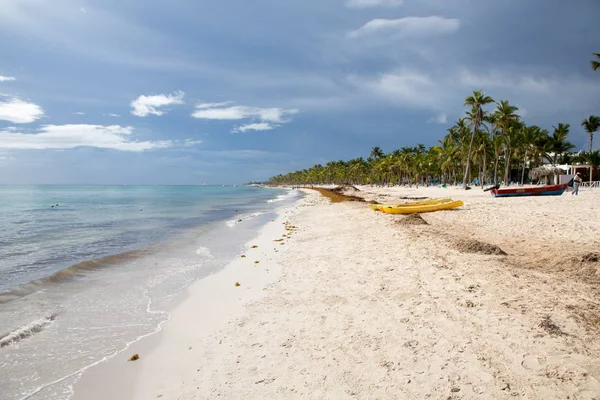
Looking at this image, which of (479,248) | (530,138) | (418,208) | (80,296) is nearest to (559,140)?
(530,138)

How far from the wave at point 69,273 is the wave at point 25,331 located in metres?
2.43

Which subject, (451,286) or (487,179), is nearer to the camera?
(451,286)

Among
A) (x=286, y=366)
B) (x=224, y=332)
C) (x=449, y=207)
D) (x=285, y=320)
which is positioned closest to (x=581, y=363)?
(x=286, y=366)

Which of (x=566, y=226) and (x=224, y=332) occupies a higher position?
(x=566, y=226)

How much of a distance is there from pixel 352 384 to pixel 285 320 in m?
2.30

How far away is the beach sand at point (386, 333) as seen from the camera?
3.86 metres

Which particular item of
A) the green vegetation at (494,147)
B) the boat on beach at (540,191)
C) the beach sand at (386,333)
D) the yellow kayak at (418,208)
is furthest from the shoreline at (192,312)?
the green vegetation at (494,147)

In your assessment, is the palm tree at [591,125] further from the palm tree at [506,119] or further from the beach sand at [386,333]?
the beach sand at [386,333]

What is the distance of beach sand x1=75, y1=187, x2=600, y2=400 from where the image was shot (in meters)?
3.86

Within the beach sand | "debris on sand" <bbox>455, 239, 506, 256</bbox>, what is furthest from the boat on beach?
"debris on sand" <bbox>455, 239, 506, 256</bbox>

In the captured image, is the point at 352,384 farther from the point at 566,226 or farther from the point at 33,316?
A: the point at 566,226

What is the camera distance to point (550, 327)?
480cm

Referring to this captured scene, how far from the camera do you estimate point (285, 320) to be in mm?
6016

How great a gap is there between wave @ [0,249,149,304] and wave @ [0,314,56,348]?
243cm
